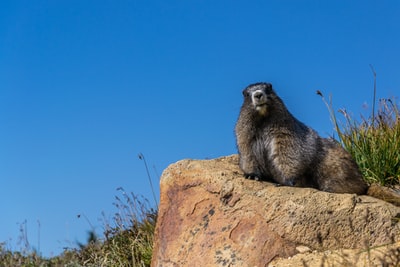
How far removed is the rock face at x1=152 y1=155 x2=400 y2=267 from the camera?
20.4ft

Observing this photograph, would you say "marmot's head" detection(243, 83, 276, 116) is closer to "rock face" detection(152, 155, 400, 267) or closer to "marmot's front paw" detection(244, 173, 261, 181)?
"marmot's front paw" detection(244, 173, 261, 181)

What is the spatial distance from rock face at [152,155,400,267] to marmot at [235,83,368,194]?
373 mm

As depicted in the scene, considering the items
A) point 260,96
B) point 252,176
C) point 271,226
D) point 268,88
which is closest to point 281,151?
point 252,176

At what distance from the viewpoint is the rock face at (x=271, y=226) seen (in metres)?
6.22

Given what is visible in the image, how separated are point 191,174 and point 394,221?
2327 mm

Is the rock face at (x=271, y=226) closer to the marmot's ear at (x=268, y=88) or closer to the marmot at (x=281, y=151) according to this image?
the marmot at (x=281, y=151)

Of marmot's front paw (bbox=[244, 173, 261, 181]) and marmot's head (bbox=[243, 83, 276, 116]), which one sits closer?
marmot's front paw (bbox=[244, 173, 261, 181])

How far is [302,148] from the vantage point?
23.6ft

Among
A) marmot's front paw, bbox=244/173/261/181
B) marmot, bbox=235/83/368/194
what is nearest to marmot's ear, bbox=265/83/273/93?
marmot, bbox=235/83/368/194

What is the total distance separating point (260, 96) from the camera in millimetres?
7203

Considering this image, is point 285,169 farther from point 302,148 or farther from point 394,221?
point 394,221

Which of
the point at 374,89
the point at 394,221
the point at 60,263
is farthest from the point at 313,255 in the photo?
the point at 60,263

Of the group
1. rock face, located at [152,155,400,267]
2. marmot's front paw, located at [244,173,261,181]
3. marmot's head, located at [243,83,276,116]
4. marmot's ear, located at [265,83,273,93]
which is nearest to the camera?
rock face, located at [152,155,400,267]

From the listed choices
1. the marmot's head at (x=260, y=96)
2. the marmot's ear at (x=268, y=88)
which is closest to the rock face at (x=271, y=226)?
the marmot's head at (x=260, y=96)
